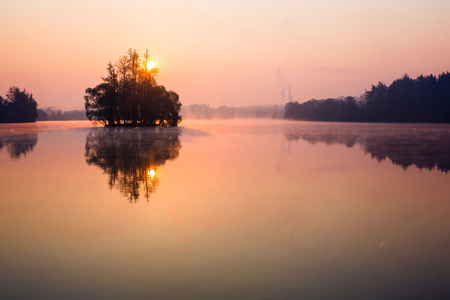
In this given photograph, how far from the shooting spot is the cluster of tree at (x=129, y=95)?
90.4 m

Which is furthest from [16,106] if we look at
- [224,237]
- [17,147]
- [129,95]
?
[224,237]

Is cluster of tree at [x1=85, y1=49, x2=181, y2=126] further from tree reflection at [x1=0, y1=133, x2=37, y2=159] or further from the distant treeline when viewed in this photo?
the distant treeline

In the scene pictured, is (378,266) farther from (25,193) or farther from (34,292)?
(25,193)

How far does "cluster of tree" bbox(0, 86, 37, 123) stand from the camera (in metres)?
160

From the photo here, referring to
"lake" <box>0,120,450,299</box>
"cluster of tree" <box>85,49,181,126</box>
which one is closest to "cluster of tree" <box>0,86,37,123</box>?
"cluster of tree" <box>85,49,181,126</box>

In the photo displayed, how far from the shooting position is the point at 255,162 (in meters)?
22.2

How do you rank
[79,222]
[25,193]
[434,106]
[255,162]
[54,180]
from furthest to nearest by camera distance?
[434,106] → [255,162] → [54,180] → [25,193] → [79,222]

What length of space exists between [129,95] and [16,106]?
9417cm

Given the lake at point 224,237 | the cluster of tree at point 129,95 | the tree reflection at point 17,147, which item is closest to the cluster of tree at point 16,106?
the cluster of tree at point 129,95

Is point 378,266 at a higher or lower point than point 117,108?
lower

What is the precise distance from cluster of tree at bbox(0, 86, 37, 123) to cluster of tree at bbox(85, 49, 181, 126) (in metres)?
85.7

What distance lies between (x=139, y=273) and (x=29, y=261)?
6.60 feet

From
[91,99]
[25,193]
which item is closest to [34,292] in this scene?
[25,193]

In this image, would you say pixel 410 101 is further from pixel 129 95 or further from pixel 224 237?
pixel 224 237
